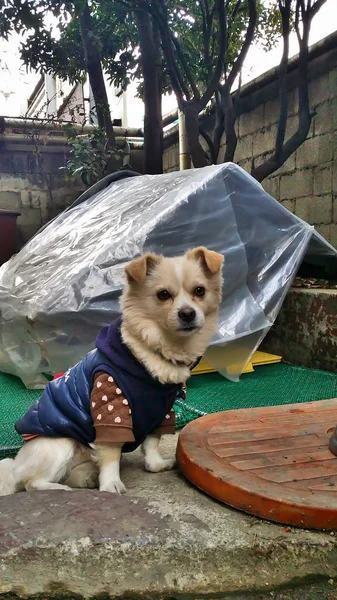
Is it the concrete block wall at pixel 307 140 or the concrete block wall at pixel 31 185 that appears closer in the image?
the concrete block wall at pixel 307 140

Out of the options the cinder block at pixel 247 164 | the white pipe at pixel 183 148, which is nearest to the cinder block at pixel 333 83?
the cinder block at pixel 247 164

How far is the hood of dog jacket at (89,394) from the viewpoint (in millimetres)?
1634

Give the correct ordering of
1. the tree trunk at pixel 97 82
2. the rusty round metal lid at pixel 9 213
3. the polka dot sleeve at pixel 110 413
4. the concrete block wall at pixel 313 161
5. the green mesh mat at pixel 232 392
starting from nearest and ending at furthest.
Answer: the polka dot sleeve at pixel 110 413 → the green mesh mat at pixel 232 392 → the concrete block wall at pixel 313 161 → the tree trunk at pixel 97 82 → the rusty round metal lid at pixel 9 213

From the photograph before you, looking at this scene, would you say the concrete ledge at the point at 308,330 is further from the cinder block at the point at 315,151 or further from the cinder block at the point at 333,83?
the cinder block at the point at 333,83

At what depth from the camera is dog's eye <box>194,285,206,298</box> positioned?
5.72 ft

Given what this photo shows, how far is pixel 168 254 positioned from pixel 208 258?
50.9 inches

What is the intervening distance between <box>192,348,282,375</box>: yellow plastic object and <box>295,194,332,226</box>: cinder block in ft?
4.75

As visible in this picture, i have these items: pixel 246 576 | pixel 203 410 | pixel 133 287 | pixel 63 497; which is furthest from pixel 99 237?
pixel 246 576

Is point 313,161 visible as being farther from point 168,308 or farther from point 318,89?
point 168,308

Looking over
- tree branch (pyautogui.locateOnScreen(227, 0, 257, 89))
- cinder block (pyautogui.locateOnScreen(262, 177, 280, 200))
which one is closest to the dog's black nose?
cinder block (pyautogui.locateOnScreen(262, 177, 280, 200))

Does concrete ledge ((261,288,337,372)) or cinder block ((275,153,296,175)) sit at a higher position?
cinder block ((275,153,296,175))

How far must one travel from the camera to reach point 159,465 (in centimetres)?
179

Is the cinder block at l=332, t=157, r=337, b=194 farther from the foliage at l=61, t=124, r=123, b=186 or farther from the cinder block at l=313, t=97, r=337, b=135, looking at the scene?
the foliage at l=61, t=124, r=123, b=186

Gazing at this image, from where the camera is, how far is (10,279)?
366cm
